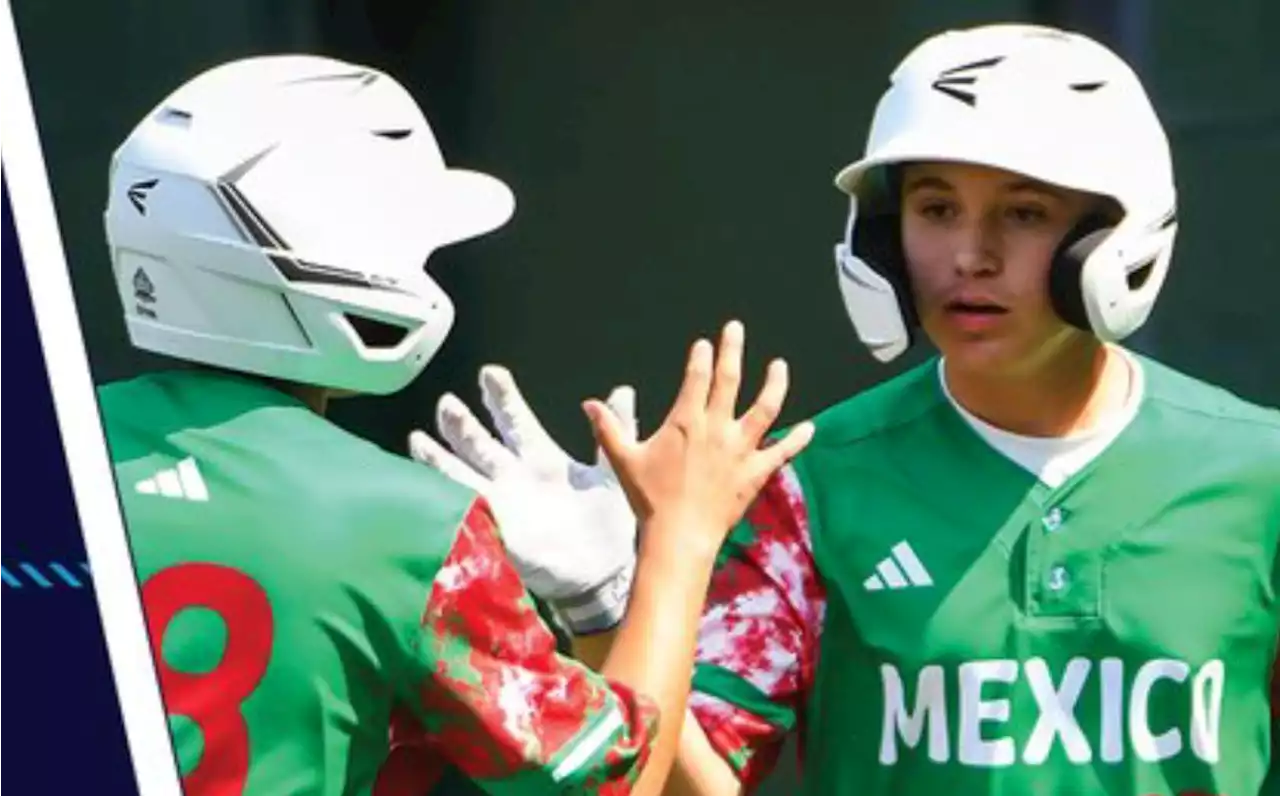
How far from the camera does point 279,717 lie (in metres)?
3.34

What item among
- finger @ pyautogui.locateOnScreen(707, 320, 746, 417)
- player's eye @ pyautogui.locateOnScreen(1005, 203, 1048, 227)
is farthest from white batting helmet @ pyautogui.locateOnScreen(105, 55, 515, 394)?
player's eye @ pyautogui.locateOnScreen(1005, 203, 1048, 227)

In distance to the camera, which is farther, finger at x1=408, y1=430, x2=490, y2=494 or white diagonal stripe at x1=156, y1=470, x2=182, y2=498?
finger at x1=408, y1=430, x2=490, y2=494

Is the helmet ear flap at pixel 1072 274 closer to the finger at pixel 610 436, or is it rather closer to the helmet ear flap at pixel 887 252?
the helmet ear flap at pixel 887 252

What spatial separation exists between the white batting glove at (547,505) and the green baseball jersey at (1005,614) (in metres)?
0.19

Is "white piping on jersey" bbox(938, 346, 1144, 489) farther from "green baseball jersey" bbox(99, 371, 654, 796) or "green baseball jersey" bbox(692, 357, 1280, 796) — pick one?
"green baseball jersey" bbox(99, 371, 654, 796)

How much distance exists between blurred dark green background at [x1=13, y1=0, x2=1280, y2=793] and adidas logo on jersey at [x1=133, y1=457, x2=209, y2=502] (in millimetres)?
2878

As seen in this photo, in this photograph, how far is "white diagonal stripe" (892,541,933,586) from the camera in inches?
152

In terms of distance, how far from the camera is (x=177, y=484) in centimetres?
338

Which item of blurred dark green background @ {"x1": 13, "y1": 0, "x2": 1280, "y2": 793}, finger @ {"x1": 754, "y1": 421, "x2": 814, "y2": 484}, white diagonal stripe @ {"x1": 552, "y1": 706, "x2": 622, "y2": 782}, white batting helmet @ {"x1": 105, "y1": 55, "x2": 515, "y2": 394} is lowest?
blurred dark green background @ {"x1": 13, "y1": 0, "x2": 1280, "y2": 793}

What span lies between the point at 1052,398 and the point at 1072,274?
0.80 feet

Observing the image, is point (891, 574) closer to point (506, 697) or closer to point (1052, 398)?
point (1052, 398)

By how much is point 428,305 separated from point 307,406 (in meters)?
0.18

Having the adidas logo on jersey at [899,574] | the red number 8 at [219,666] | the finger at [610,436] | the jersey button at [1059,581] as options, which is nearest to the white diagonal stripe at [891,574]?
the adidas logo on jersey at [899,574]

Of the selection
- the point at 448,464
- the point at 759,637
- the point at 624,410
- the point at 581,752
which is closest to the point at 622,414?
the point at 624,410
